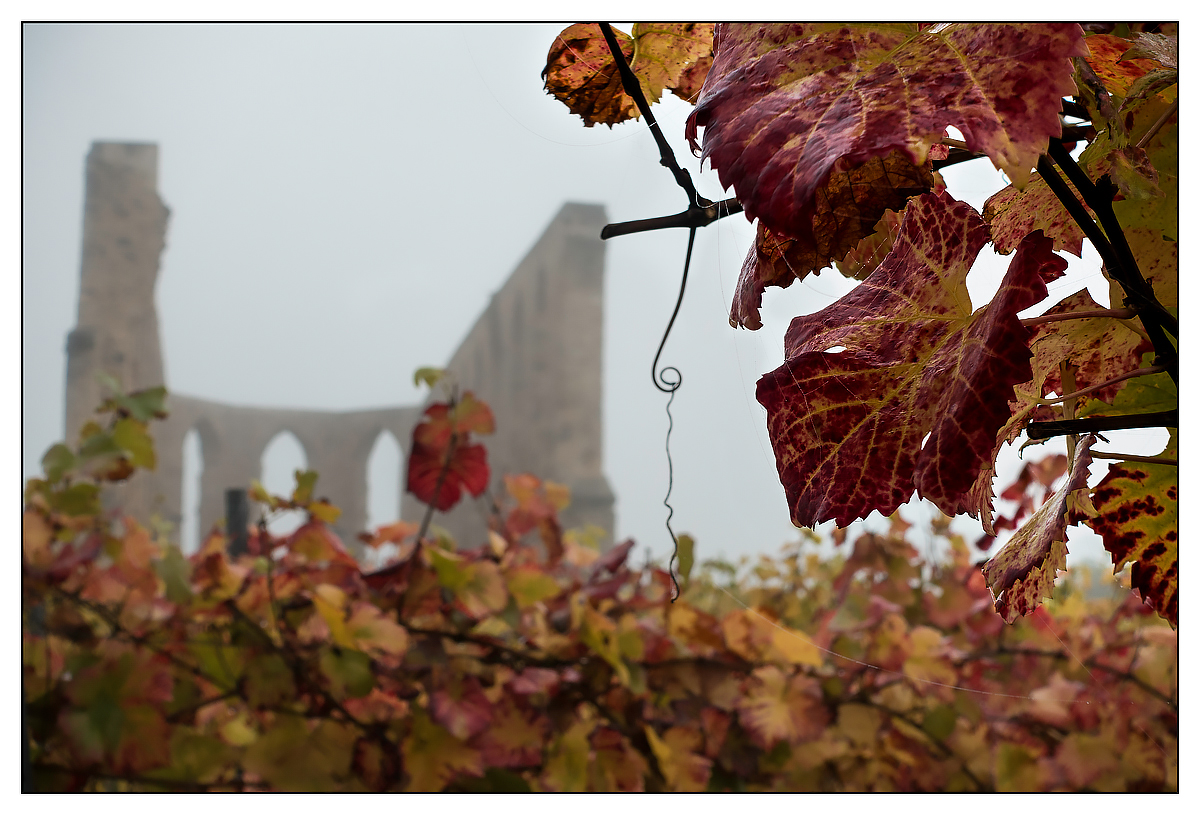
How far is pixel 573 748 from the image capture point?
79 cm

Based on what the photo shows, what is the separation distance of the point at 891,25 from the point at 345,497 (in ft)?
27.0

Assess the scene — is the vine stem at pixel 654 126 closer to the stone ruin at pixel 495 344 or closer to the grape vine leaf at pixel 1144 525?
the grape vine leaf at pixel 1144 525

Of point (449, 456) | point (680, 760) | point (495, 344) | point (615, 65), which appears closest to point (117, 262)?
point (495, 344)

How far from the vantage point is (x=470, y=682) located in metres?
0.77

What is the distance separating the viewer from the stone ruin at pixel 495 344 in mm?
Result: 3477

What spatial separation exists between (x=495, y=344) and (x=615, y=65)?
506 cm

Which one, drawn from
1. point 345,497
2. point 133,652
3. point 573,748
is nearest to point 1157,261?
point 573,748

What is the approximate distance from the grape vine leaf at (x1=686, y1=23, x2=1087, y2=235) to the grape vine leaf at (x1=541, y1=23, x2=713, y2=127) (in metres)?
0.08

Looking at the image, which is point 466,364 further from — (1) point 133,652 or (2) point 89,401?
(1) point 133,652

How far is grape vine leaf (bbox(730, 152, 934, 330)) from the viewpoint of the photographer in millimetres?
147

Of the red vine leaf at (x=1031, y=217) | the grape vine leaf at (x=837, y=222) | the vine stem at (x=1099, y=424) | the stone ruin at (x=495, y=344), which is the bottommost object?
the vine stem at (x=1099, y=424)

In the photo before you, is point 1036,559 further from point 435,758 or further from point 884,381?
point 435,758

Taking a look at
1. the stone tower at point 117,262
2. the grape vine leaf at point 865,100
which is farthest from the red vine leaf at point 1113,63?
the stone tower at point 117,262

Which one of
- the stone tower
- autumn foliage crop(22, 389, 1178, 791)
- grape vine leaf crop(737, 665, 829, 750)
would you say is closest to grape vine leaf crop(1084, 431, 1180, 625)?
autumn foliage crop(22, 389, 1178, 791)
